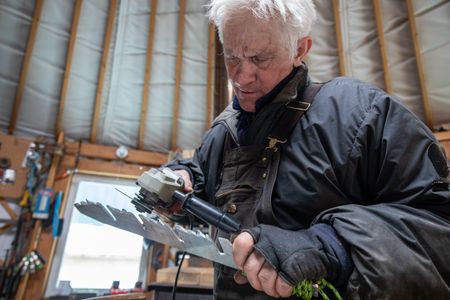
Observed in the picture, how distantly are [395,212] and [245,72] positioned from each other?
20.4 inches

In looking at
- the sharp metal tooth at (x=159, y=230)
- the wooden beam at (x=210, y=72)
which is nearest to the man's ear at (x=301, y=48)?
the sharp metal tooth at (x=159, y=230)

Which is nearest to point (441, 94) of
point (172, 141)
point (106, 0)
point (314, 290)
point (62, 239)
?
point (172, 141)

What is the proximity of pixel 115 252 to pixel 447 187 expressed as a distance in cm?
399

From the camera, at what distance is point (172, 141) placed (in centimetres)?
447

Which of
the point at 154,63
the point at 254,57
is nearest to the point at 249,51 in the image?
the point at 254,57

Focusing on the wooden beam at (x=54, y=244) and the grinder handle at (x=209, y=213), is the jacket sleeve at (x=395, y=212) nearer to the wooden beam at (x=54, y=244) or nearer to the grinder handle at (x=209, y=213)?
the grinder handle at (x=209, y=213)

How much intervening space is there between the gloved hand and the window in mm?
3216

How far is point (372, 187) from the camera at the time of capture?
73cm

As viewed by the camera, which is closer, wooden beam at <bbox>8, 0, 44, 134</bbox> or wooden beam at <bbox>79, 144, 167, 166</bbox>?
wooden beam at <bbox>8, 0, 44, 134</bbox>

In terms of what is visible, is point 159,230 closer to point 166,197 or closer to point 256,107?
point 166,197

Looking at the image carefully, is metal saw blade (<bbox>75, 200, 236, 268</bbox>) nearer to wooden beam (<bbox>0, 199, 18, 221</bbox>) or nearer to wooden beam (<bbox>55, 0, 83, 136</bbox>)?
wooden beam (<bbox>0, 199, 18, 221</bbox>)

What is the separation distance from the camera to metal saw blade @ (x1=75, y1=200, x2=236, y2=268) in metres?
0.69

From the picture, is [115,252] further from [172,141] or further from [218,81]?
[218,81]

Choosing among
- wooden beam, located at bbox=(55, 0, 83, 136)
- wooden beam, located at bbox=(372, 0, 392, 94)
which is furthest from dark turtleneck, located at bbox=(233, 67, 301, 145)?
wooden beam, located at bbox=(55, 0, 83, 136)
